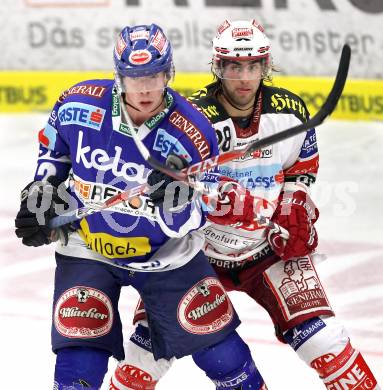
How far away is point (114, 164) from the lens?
376 centimetres

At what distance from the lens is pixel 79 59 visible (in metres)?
7.84

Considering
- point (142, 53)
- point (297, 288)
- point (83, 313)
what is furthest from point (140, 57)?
point (297, 288)

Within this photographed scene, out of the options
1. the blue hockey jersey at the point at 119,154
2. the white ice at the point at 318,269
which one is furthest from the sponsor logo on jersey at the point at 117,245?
the white ice at the point at 318,269

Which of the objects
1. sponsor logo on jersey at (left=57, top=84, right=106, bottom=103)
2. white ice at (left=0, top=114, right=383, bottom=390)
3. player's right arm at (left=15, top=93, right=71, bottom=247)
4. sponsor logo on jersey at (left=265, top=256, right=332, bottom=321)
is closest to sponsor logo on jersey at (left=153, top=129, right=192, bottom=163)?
sponsor logo on jersey at (left=57, top=84, right=106, bottom=103)

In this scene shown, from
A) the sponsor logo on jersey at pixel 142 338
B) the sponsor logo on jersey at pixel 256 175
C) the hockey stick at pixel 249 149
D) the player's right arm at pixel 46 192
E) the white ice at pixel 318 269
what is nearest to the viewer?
the hockey stick at pixel 249 149

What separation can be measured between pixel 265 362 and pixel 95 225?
131cm

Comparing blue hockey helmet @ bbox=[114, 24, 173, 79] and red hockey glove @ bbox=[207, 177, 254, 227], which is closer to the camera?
blue hockey helmet @ bbox=[114, 24, 173, 79]

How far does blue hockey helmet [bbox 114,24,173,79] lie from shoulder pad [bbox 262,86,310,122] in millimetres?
533

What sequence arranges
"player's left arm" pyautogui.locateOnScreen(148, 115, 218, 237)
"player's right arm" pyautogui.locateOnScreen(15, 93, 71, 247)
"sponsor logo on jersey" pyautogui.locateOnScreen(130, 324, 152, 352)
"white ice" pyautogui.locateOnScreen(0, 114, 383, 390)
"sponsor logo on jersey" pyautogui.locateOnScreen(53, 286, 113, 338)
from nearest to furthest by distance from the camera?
"player's left arm" pyautogui.locateOnScreen(148, 115, 218, 237)
"sponsor logo on jersey" pyautogui.locateOnScreen(53, 286, 113, 338)
"player's right arm" pyautogui.locateOnScreen(15, 93, 71, 247)
"sponsor logo on jersey" pyautogui.locateOnScreen(130, 324, 152, 352)
"white ice" pyautogui.locateOnScreen(0, 114, 383, 390)

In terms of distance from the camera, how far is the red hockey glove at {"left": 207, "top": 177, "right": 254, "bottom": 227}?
151 inches

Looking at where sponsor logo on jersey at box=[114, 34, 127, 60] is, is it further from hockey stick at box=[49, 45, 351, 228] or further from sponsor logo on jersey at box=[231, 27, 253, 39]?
sponsor logo on jersey at box=[231, 27, 253, 39]

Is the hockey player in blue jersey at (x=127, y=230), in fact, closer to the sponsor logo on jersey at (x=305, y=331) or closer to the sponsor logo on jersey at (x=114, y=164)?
the sponsor logo on jersey at (x=114, y=164)

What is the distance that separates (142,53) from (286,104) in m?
0.70

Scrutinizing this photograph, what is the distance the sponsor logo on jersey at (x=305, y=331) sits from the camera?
13.0 ft
